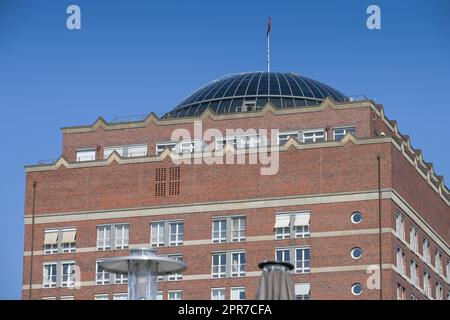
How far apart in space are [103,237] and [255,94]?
17582mm

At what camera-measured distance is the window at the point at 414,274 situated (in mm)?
107312

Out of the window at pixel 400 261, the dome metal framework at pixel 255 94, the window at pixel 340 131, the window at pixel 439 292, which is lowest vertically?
the window at pixel 439 292

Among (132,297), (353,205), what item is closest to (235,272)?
(353,205)

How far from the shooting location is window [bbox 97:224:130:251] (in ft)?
357

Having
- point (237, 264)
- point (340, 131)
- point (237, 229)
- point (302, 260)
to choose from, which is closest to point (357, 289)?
point (302, 260)

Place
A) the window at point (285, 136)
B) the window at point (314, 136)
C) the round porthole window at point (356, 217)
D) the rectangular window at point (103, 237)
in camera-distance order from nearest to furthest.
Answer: the round porthole window at point (356, 217)
the rectangular window at point (103, 237)
the window at point (314, 136)
the window at point (285, 136)

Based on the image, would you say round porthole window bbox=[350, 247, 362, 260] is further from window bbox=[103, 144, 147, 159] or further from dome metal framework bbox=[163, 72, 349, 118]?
window bbox=[103, 144, 147, 159]

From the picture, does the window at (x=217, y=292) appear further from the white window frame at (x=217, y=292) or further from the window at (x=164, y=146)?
the window at (x=164, y=146)

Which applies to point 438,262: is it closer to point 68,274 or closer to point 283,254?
point 283,254

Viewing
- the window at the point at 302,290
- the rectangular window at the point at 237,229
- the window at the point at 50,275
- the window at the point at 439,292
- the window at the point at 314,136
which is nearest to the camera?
the window at the point at 302,290

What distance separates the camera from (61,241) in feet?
362

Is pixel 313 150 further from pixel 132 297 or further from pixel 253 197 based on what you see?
pixel 132 297

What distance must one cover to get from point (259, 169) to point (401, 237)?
11.3 m

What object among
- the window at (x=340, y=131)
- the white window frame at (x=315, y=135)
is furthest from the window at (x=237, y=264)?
the window at (x=340, y=131)
